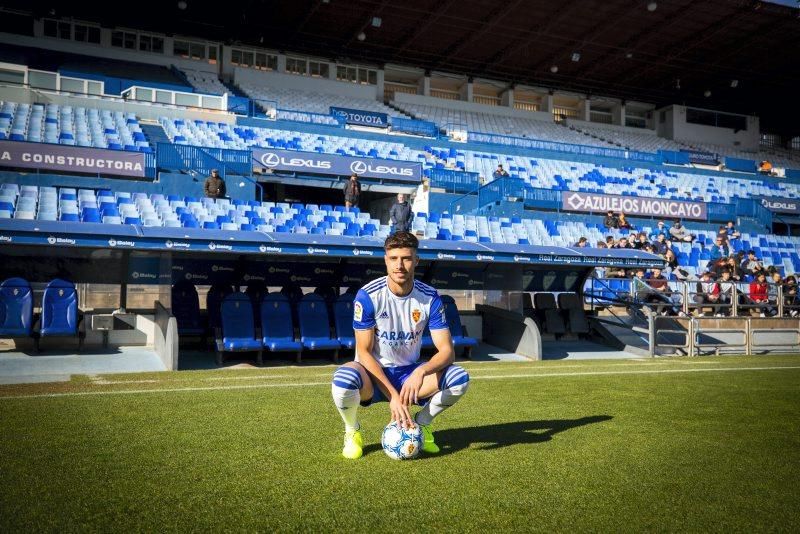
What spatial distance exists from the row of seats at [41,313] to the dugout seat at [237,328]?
2550 mm

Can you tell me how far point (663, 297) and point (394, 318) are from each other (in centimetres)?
1437

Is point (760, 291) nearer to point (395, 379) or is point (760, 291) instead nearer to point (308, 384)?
point (308, 384)

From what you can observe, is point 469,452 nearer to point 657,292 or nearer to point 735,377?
point 735,377

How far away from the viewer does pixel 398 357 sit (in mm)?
5809

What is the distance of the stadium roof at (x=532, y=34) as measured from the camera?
3578cm

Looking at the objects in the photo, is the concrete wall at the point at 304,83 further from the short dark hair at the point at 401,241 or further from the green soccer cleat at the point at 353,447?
the green soccer cleat at the point at 353,447

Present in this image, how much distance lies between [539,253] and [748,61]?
36388 millimetres

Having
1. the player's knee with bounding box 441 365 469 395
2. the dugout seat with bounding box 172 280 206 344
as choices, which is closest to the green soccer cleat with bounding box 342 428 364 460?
the player's knee with bounding box 441 365 469 395

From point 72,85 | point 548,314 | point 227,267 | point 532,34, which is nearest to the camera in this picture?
point 227,267

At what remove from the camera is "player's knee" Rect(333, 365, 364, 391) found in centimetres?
530

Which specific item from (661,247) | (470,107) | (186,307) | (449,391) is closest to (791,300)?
(661,247)

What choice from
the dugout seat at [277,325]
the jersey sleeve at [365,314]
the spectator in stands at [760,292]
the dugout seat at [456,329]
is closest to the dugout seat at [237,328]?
the dugout seat at [277,325]

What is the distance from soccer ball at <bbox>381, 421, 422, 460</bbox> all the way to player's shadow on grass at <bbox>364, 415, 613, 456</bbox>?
1.16 ft

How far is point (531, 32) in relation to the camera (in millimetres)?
38875
